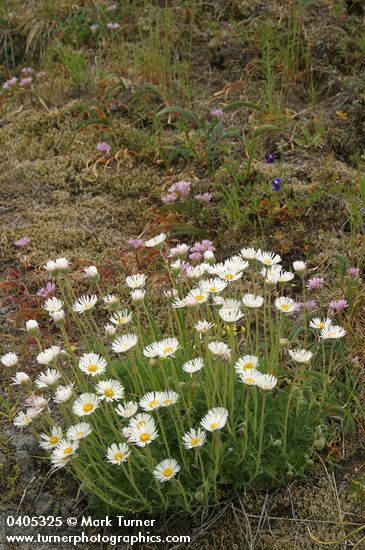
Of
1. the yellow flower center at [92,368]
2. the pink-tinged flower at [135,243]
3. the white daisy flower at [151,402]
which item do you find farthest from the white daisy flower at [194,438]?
the pink-tinged flower at [135,243]

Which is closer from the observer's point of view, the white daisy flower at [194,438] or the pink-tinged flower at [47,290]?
the white daisy flower at [194,438]

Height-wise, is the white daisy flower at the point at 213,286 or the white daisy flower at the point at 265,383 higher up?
the white daisy flower at the point at 213,286

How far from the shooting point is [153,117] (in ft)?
12.9

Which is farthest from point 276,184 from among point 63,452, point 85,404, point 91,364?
point 63,452

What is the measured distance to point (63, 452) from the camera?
6.23 ft

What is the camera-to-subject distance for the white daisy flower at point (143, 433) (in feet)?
6.02

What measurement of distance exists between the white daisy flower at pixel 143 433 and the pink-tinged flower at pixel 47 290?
117 centimetres

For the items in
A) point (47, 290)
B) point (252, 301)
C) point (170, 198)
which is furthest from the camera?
point (170, 198)

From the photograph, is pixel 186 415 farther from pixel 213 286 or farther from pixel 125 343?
pixel 213 286

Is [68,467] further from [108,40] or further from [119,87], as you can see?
[108,40]

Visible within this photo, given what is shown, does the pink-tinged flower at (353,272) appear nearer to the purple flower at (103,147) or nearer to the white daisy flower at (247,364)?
the white daisy flower at (247,364)

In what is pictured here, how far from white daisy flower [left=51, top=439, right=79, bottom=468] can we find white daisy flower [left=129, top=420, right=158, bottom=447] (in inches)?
5.9

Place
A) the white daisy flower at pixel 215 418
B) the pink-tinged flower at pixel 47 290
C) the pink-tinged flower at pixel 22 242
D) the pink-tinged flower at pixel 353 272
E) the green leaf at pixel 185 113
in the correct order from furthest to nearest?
the green leaf at pixel 185 113 < the pink-tinged flower at pixel 22 242 < the pink-tinged flower at pixel 47 290 < the pink-tinged flower at pixel 353 272 < the white daisy flower at pixel 215 418

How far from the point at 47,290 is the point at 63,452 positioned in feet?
3.71
